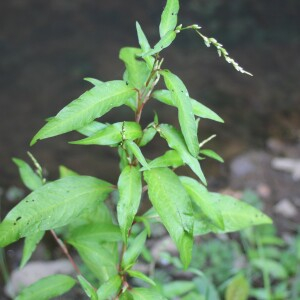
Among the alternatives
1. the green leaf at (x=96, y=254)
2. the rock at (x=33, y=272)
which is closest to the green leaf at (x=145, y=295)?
the green leaf at (x=96, y=254)

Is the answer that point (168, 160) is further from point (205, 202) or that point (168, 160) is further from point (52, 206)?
point (52, 206)

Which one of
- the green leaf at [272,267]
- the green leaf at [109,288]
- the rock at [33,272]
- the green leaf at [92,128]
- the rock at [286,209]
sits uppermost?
the green leaf at [92,128]

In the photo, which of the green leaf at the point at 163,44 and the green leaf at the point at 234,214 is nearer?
the green leaf at the point at 163,44

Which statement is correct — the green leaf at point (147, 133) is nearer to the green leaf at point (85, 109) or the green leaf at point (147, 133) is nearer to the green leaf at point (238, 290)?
the green leaf at point (85, 109)

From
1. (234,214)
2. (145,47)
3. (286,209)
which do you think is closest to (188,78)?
(286,209)

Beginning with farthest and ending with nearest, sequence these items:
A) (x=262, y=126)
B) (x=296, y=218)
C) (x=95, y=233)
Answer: (x=262, y=126) < (x=296, y=218) < (x=95, y=233)

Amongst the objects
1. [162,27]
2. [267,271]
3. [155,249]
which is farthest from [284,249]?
[162,27]

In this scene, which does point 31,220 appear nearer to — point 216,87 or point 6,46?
point 216,87

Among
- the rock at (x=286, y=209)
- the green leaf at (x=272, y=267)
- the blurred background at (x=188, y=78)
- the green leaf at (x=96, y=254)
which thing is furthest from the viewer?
the blurred background at (x=188, y=78)
